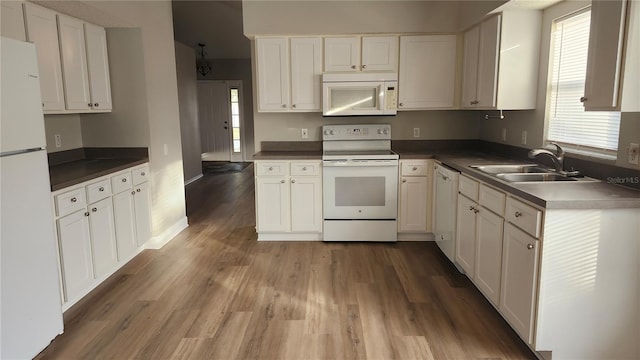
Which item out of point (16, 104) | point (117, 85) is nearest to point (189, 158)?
point (117, 85)

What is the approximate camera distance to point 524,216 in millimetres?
2232

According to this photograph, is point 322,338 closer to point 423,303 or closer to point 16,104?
point 423,303

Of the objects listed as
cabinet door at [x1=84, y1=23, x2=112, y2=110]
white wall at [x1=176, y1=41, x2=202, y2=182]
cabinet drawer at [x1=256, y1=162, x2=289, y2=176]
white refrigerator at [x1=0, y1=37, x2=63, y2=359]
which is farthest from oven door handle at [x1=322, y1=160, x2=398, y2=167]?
white wall at [x1=176, y1=41, x2=202, y2=182]

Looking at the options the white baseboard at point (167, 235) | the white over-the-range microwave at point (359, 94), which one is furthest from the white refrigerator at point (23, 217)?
the white over-the-range microwave at point (359, 94)

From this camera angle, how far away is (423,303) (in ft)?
9.74

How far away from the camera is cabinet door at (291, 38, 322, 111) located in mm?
4277

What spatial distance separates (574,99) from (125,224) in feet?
11.9

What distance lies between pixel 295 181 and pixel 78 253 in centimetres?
200

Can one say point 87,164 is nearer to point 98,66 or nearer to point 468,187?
point 98,66

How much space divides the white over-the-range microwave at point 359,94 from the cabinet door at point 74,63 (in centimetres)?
213

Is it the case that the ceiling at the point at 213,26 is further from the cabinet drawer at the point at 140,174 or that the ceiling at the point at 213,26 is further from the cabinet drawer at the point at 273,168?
the cabinet drawer at the point at 140,174

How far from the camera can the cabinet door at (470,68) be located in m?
3.81

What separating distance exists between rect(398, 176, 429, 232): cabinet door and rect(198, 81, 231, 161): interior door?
7237mm

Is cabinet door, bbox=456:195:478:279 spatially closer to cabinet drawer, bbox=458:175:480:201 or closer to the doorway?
cabinet drawer, bbox=458:175:480:201
